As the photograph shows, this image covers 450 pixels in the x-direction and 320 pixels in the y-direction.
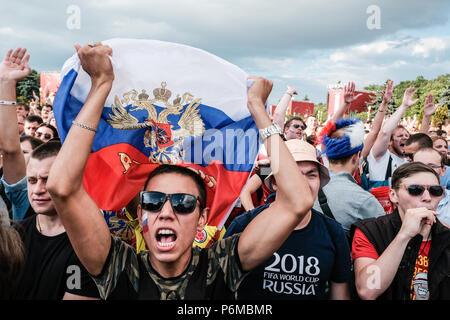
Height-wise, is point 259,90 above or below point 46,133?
above

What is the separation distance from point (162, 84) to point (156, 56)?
182mm

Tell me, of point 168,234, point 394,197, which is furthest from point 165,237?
point 394,197

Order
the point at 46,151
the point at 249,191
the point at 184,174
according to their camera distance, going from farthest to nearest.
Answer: the point at 249,191, the point at 46,151, the point at 184,174

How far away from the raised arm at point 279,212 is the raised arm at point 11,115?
Result: 5.81 ft

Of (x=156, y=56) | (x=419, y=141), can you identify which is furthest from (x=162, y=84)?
(x=419, y=141)

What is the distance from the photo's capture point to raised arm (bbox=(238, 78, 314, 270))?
171cm

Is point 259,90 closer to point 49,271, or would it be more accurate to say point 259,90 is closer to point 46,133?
point 49,271

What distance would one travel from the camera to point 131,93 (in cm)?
236

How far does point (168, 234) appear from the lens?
1726 millimetres

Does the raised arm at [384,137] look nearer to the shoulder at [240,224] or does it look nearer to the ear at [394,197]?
the ear at [394,197]

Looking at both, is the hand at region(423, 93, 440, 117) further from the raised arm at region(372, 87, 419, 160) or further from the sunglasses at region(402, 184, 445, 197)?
the sunglasses at region(402, 184, 445, 197)

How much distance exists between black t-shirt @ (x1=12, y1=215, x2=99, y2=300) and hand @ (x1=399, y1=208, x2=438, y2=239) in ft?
5.79

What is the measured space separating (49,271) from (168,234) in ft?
2.41
